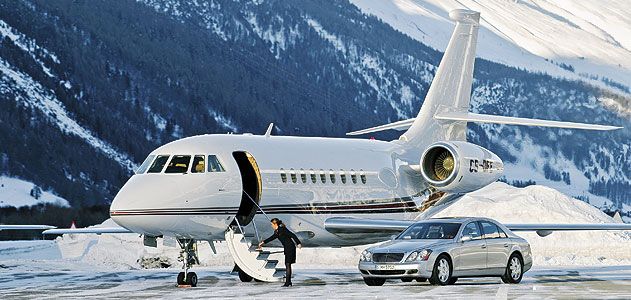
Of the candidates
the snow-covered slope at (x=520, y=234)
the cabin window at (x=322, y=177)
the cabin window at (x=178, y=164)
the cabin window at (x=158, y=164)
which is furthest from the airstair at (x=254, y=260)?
the snow-covered slope at (x=520, y=234)

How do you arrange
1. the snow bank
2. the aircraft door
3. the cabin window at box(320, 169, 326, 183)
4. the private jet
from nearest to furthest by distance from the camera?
the private jet, the aircraft door, the cabin window at box(320, 169, 326, 183), the snow bank

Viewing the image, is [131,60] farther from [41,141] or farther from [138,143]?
[41,141]

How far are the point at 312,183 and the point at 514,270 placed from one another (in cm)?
616

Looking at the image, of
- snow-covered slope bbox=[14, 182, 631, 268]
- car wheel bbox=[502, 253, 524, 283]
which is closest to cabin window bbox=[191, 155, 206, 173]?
car wheel bbox=[502, 253, 524, 283]

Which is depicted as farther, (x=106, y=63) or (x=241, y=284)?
(x=106, y=63)

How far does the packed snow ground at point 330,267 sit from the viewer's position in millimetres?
27564

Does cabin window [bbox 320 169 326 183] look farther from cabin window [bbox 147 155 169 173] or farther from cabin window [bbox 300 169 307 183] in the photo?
cabin window [bbox 147 155 169 173]

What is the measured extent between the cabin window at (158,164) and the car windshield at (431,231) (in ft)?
18.3

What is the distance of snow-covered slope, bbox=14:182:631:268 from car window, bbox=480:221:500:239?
13424 mm

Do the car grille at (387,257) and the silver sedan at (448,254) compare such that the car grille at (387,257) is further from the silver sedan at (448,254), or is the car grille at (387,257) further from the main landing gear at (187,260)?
the main landing gear at (187,260)

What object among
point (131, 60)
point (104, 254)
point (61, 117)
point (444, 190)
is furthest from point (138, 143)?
point (444, 190)

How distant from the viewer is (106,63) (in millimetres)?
182500

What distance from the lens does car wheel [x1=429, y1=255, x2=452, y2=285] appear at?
1126 inches

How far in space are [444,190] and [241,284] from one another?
8.54m
